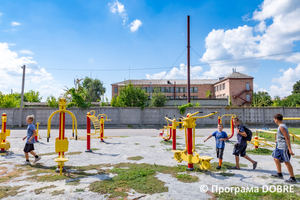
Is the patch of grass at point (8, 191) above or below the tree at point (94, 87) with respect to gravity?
below

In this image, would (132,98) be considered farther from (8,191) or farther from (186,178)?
(8,191)

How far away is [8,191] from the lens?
12.2 feet

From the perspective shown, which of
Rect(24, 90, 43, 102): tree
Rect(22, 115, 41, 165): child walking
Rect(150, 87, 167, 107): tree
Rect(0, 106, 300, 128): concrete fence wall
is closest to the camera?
Rect(22, 115, 41, 165): child walking

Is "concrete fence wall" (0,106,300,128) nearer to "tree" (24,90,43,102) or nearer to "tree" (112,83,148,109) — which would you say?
"tree" (112,83,148,109)

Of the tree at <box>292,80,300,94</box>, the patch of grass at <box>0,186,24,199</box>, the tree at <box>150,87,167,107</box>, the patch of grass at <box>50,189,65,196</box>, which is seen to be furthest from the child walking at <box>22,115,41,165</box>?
the tree at <box>292,80,300,94</box>

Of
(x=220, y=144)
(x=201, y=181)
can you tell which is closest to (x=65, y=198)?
(x=201, y=181)

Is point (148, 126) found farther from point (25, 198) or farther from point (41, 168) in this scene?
point (25, 198)

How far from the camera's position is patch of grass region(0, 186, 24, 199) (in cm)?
356

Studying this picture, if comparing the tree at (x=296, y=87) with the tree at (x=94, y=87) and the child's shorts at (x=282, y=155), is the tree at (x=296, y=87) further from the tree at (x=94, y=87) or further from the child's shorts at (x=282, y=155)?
the child's shorts at (x=282, y=155)

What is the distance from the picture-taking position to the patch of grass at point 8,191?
11.7 feet

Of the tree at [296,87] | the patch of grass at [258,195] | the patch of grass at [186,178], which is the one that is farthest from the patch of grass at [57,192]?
the tree at [296,87]

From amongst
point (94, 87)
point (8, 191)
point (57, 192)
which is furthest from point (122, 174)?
point (94, 87)

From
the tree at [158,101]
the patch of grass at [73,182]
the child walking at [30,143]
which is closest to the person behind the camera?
the patch of grass at [73,182]

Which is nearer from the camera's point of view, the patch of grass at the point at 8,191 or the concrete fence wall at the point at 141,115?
the patch of grass at the point at 8,191
